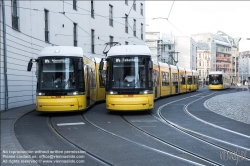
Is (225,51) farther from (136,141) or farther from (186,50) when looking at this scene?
(136,141)

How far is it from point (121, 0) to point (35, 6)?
1823 cm

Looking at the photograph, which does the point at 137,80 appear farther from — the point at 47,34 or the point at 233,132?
the point at 47,34

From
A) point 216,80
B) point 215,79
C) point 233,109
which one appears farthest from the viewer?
point 216,80

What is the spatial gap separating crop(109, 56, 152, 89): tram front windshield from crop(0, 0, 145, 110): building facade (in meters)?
7.18

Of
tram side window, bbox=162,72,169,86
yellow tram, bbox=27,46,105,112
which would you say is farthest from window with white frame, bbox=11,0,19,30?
tram side window, bbox=162,72,169,86

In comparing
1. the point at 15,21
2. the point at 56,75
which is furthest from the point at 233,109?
the point at 15,21

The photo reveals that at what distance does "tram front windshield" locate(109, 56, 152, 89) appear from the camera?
13914 millimetres

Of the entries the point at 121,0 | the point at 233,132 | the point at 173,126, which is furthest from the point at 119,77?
the point at 121,0

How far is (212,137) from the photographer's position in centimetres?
920

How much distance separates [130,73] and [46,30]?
40.9 ft

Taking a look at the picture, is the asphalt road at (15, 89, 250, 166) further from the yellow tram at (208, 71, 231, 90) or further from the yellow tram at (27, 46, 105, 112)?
the yellow tram at (208, 71, 231, 90)

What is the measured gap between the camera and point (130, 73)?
45.8ft

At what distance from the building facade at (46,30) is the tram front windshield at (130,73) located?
7.18 metres

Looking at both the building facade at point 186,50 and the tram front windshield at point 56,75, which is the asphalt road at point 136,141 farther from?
the building facade at point 186,50
